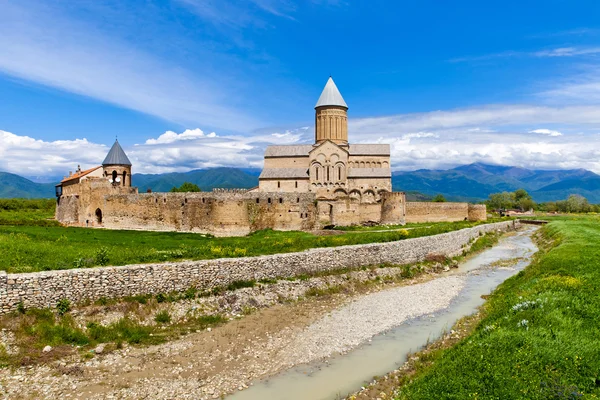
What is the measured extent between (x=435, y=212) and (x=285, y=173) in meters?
13.6

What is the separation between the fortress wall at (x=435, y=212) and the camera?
38.6 meters

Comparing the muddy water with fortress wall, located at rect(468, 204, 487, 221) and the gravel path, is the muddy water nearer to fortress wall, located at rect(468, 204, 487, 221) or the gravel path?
the gravel path

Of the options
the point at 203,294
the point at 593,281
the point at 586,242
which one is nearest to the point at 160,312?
the point at 203,294

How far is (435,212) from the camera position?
3950cm

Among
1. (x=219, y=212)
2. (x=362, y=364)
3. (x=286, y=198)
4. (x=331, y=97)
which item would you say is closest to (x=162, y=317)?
(x=362, y=364)

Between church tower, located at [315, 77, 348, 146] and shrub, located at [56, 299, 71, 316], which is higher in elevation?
church tower, located at [315, 77, 348, 146]

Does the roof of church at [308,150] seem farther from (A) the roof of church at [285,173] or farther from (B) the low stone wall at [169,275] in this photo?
(B) the low stone wall at [169,275]

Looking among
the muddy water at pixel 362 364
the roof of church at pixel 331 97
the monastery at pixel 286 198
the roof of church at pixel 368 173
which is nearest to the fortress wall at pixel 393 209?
the monastery at pixel 286 198

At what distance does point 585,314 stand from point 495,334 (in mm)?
2239

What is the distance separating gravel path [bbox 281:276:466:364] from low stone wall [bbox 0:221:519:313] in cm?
212

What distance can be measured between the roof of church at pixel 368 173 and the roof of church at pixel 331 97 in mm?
6403

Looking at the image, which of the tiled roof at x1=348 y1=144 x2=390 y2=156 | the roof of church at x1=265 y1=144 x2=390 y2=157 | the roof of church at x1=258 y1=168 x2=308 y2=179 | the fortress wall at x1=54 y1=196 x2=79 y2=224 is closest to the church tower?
the roof of church at x1=265 y1=144 x2=390 y2=157

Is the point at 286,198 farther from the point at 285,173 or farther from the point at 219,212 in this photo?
the point at 285,173

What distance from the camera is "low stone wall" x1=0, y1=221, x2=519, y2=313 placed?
9.91 meters
